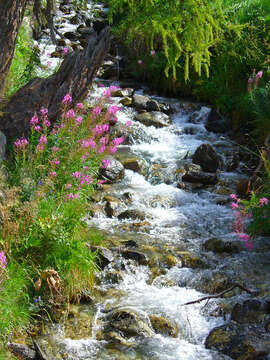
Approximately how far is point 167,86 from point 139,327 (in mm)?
9190

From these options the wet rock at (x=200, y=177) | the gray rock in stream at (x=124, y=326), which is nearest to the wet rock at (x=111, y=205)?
the wet rock at (x=200, y=177)

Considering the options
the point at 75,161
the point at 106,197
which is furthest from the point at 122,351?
the point at 106,197

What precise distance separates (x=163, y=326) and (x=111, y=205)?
8.80ft

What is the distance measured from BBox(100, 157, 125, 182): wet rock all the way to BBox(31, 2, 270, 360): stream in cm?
13

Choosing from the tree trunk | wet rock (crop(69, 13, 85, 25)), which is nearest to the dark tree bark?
the tree trunk

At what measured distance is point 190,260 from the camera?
5.52 metres

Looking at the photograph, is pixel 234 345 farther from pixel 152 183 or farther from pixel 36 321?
pixel 152 183

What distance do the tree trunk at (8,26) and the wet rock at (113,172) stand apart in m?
2.55

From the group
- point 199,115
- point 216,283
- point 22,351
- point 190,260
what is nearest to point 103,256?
point 190,260

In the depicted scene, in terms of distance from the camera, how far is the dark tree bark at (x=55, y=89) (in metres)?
6.23

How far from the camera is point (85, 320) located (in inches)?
168

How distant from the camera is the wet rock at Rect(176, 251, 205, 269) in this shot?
5461 millimetres

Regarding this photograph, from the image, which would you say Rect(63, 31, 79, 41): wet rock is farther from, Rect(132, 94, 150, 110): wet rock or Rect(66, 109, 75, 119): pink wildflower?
Rect(66, 109, 75, 119): pink wildflower

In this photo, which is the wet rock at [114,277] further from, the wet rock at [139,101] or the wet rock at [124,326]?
the wet rock at [139,101]
